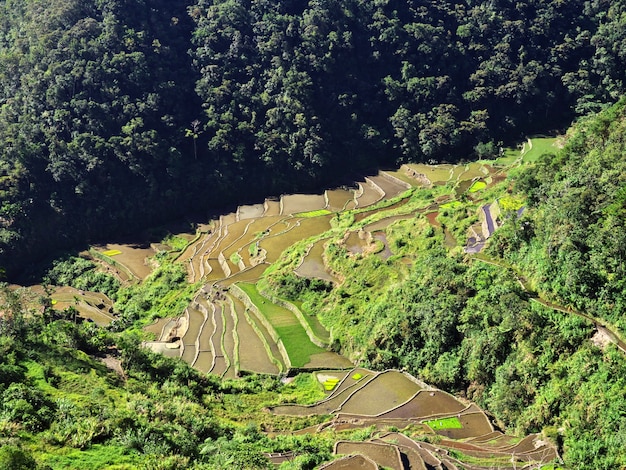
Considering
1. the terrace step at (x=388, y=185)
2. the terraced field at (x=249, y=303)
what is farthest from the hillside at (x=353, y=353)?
the terrace step at (x=388, y=185)

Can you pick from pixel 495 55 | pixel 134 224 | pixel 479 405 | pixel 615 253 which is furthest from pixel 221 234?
pixel 495 55

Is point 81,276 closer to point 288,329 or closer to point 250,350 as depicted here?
point 250,350

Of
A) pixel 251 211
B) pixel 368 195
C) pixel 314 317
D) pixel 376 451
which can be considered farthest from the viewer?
pixel 251 211

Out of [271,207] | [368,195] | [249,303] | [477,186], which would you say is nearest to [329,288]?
[249,303]

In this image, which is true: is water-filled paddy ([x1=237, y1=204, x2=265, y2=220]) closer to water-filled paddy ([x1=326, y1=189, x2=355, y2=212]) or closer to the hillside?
water-filled paddy ([x1=326, y1=189, x2=355, y2=212])

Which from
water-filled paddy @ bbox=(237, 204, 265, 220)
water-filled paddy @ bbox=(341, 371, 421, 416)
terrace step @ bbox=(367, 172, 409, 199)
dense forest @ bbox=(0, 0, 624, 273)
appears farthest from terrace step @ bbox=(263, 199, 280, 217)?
water-filled paddy @ bbox=(341, 371, 421, 416)

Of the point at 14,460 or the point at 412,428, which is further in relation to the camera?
the point at 412,428

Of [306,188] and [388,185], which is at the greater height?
[306,188]

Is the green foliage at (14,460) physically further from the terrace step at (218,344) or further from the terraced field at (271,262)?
the terrace step at (218,344)
